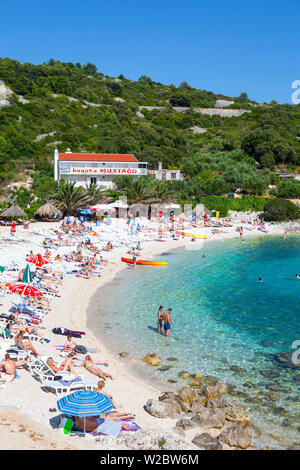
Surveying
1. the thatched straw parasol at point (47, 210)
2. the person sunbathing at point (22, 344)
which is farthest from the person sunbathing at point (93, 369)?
the thatched straw parasol at point (47, 210)

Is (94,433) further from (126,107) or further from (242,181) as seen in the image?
(126,107)

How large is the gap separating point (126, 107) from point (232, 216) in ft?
195

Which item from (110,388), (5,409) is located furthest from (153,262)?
(5,409)

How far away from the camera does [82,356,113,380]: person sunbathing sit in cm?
1145

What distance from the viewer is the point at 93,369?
1157 cm

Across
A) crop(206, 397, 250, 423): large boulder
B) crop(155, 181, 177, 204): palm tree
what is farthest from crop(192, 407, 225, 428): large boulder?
crop(155, 181, 177, 204): palm tree

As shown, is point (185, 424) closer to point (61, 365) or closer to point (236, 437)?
point (236, 437)

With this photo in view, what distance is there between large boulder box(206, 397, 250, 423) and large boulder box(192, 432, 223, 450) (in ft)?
3.88

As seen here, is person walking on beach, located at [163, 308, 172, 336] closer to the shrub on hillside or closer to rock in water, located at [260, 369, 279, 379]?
rock in water, located at [260, 369, 279, 379]

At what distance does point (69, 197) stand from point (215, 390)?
2836 centimetres

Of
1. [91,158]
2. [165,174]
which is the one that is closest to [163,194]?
[91,158]

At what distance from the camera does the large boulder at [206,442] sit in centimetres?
842

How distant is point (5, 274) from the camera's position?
19812 millimetres

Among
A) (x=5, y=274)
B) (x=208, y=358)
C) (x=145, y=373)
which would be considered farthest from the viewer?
(x=5, y=274)
